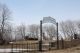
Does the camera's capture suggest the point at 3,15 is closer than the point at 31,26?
Yes

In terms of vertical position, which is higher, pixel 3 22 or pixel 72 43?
pixel 3 22

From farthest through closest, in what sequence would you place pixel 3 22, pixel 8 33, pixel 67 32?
pixel 67 32, pixel 8 33, pixel 3 22

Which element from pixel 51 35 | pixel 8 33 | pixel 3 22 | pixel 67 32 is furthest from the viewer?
pixel 51 35

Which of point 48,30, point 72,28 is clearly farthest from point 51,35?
point 72,28

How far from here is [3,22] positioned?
230 ft

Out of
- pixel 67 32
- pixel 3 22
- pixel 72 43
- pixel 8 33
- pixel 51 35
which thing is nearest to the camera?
pixel 72 43

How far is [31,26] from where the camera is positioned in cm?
10306

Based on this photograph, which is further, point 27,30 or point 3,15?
point 27,30

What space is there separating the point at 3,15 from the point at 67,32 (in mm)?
29535

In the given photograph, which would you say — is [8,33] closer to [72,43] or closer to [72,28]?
[72,28]

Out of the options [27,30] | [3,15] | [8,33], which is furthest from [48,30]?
[3,15]

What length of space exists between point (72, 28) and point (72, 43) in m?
40.6

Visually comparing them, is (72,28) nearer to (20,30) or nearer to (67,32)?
(67,32)

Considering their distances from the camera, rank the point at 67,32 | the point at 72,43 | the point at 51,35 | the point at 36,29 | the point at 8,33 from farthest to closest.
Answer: the point at 36,29 → the point at 51,35 → the point at 67,32 → the point at 8,33 → the point at 72,43
